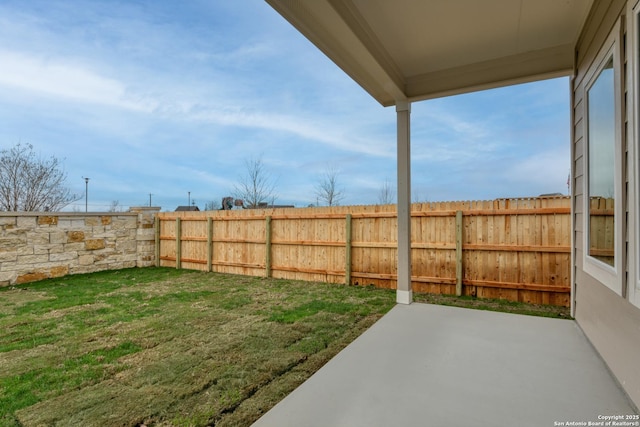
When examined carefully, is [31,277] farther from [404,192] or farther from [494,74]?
[494,74]

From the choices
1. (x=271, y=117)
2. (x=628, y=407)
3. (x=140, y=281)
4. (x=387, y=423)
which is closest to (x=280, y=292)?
(x=140, y=281)

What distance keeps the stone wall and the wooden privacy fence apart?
3.33ft

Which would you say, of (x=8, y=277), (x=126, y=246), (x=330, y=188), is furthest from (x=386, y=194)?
(x=8, y=277)

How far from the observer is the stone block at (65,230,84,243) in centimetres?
633

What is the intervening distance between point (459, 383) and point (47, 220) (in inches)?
301

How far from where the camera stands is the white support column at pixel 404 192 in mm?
3691

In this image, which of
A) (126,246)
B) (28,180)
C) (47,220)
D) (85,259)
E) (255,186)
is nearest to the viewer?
(47,220)

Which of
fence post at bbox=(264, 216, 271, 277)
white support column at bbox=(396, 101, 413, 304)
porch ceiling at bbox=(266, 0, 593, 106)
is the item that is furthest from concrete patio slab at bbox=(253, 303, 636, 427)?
fence post at bbox=(264, 216, 271, 277)

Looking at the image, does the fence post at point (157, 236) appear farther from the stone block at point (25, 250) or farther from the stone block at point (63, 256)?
the stone block at point (25, 250)

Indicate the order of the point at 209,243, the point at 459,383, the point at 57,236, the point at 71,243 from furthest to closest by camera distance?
the point at 209,243, the point at 71,243, the point at 57,236, the point at 459,383

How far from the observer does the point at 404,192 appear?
12.2 feet

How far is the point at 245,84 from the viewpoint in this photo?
11047 mm

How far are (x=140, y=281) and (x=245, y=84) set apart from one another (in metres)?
8.03

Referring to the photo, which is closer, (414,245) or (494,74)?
(494,74)
